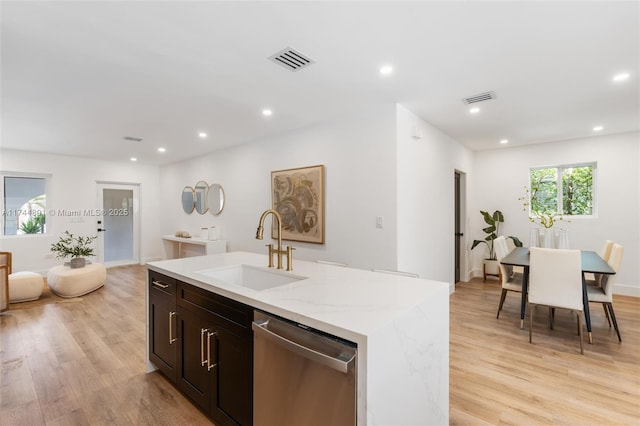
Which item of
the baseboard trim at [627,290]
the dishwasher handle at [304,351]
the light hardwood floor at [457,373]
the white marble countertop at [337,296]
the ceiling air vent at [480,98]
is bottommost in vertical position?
the light hardwood floor at [457,373]

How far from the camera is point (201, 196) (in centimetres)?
635

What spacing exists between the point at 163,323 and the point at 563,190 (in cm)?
628

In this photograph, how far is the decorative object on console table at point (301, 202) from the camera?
4.03 meters

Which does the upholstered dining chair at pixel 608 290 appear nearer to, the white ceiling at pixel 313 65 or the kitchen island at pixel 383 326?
the white ceiling at pixel 313 65

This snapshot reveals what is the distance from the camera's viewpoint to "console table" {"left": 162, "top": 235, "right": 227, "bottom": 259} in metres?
5.65

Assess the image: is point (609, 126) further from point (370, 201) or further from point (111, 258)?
point (111, 258)

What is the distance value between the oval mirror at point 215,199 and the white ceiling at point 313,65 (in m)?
1.74

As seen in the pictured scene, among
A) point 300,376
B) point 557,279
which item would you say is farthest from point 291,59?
point 557,279

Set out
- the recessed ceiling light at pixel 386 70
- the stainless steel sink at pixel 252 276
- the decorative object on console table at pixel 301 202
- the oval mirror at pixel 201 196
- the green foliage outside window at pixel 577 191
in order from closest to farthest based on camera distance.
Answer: the stainless steel sink at pixel 252 276
the recessed ceiling light at pixel 386 70
the decorative object on console table at pixel 301 202
the green foliage outside window at pixel 577 191
the oval mirror at pixel 201 196

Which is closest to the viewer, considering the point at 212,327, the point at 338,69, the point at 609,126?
the point at 212,327

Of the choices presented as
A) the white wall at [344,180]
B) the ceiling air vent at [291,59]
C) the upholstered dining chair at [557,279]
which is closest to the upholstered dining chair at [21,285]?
the white wall at [344,180]

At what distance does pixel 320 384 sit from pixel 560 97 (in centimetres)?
377

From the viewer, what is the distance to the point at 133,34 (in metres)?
2.06

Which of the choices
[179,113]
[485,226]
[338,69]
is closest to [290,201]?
[179,113]
